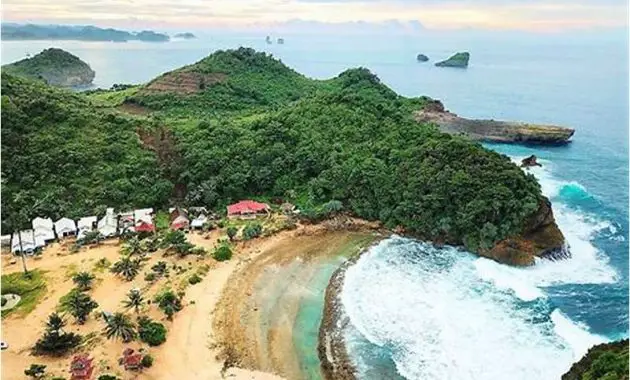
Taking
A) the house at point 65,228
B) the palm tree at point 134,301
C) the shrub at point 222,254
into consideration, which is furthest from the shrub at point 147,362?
the house at point 65,228

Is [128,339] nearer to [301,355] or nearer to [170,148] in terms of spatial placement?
[301,355]

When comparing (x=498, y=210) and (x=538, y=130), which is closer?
(x=498, y=210)

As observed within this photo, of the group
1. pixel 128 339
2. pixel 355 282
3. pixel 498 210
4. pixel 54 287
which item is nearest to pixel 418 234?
pixel 498 210

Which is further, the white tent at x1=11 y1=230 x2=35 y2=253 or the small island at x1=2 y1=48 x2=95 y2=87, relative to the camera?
the small island at x1=2 y1=48 x2=95 y2=87

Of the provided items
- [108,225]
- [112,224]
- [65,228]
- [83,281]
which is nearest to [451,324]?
[83,281]

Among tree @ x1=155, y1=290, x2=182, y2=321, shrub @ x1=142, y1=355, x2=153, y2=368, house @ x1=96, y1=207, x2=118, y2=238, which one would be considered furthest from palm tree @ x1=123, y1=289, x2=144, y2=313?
house @ x1=96, y1=207, x2=118, y2=238

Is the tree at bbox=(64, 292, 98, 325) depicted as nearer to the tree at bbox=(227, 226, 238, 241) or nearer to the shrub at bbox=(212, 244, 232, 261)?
the shrub at bbox=(212, 244, 232, 261)
